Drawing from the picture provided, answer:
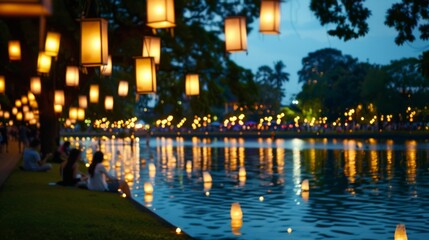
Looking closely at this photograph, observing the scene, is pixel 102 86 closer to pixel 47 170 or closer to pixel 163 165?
pixel 163 165

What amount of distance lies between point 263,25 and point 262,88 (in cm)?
12942

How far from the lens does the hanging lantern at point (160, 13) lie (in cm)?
1232

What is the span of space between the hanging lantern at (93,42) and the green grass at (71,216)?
8.89 ft

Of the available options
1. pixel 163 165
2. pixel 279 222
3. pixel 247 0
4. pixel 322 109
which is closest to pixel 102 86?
pixel 163 165

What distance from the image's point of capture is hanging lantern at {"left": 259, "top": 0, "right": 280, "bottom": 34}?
12422mm

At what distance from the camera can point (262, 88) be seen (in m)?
142

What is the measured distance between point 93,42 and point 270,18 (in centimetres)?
298

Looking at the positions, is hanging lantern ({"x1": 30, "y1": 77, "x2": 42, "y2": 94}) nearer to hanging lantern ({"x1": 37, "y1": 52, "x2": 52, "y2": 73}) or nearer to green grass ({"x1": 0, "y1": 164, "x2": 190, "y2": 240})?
hanging lantern ({"x1": 37, "y1": 52, "x2": 52, "y2": 73})

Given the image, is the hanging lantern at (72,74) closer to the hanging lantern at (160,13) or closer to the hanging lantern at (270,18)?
the hanging lantern at (160,13)

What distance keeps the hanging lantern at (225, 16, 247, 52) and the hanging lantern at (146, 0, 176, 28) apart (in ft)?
5.18

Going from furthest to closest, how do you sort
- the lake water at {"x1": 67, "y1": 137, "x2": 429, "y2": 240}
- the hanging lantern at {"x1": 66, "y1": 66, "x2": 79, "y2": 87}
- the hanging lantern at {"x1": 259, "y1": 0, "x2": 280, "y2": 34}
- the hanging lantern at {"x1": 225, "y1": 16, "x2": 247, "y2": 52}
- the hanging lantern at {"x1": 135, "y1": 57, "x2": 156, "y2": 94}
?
the hanging lantern at {"x1": 66, "y1": 66, "x2": 79, "y2": 87} < the lake water at {"x1": 67, "y1": 137, "x2": 429, "y2": 240} < the hanging lantern at {"x1": 135, "y1": 57, "x2": 156, "y2": 94} < the hanging lantern at {"x1": 225, "y1": 16, "x2": 247, "y2": 52} < the hanging lantern at {"x1": 259, "y1": 0, "x2": 280, "y2": 34}

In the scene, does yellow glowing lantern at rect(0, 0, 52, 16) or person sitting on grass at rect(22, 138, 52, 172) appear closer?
yellow glowing lantern at rect(0, 0, 52, 16)

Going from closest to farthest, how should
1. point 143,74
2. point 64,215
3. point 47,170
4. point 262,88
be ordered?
point 64,215
point 143,74
point 47,170
point 262,88

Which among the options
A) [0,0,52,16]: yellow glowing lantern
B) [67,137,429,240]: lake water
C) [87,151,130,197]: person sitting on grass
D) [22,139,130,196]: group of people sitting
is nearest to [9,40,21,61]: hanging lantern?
[67,137,429,240]: lake water
